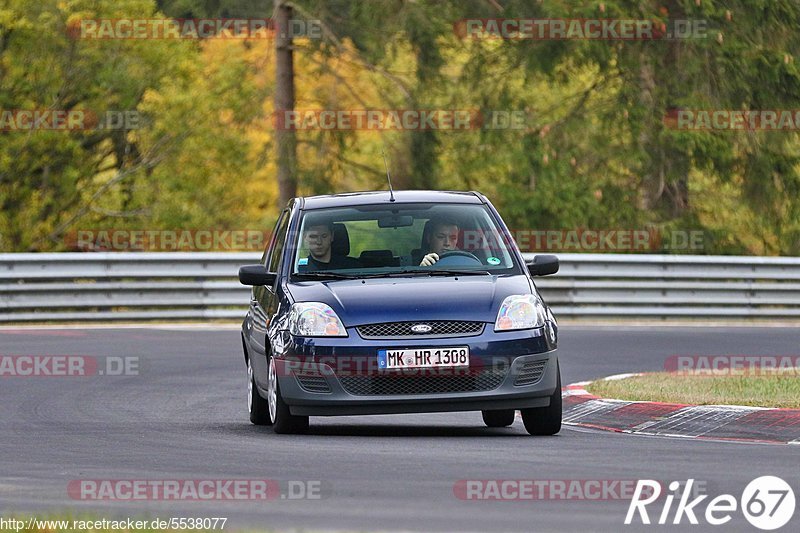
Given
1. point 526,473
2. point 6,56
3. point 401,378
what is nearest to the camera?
point 526,473

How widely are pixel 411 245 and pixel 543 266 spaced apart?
1049 millimetres

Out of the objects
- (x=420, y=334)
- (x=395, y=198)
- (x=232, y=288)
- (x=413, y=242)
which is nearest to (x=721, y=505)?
(x=420, y=334)

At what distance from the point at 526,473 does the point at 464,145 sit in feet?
98.9

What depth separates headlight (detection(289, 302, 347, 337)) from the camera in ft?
36.2

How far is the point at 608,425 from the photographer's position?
1220 cm

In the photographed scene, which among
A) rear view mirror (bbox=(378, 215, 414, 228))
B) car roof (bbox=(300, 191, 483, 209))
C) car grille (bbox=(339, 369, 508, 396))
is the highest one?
car roof (bbox=(300, 191, 483, 209))

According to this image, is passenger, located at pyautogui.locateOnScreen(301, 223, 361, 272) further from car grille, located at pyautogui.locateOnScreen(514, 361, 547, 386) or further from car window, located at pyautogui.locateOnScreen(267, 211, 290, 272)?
car grille, located at pyautogui.locateOnScreen(514, 361, 547, 386)

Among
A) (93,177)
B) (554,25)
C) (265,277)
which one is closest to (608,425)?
(265,277)

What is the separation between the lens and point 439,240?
1214 cm

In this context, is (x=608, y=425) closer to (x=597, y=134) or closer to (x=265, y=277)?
(x=265, y=277)
